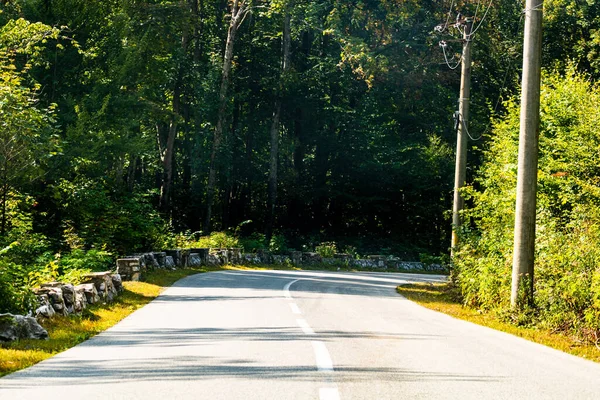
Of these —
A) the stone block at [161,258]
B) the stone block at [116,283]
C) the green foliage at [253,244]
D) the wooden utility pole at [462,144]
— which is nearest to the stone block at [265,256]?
the green foliage at [253,244]

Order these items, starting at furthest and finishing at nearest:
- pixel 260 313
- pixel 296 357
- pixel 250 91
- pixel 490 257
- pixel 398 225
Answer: pixel 250 91 → pixel 398 225 → pixel 490 257 → pixel 260 313 → pixel 296 357

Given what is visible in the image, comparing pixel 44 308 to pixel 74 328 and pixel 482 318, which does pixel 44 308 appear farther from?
pixel 482 318

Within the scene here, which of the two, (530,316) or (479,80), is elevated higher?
(479,80)

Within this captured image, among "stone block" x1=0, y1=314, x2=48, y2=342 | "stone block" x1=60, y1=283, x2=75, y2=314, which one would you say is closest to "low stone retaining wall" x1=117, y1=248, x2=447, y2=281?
"stone block" x1=60, y1=283, x2=75, y2=314

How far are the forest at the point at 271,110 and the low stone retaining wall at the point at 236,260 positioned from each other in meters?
1.02

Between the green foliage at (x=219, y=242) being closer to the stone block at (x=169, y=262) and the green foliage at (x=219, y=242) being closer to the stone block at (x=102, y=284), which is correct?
the stone block at (x=169, y=262)

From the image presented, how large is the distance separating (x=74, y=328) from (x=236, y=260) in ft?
77.5

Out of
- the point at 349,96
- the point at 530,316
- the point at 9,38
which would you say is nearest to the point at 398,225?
the point at 349,96

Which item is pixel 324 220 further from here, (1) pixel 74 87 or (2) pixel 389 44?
(1) pixel 74 87

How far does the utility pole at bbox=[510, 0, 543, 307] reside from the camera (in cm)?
1548

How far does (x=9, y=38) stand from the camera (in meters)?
24.2

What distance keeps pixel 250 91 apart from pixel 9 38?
93.1ft

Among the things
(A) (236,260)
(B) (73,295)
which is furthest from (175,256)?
(B) (73,295)

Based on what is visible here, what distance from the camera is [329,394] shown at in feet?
Answer: 23.4
